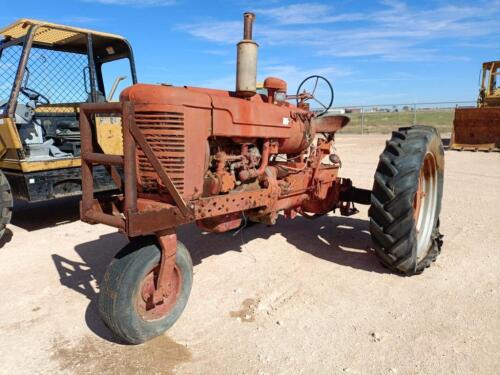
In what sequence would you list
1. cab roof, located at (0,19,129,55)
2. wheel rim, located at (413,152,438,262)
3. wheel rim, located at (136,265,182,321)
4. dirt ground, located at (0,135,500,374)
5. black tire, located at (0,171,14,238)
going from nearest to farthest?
dirt ground, located at (0,135,500,374) < wheel rim, located at (136,265,182,321) < wheel rim, located at (413,152,438,262) < black tire, located at (0,171,14,238) < cab roof, located at (0,19,129,55)

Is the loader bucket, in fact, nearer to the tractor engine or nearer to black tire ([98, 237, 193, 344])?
the tractor engine

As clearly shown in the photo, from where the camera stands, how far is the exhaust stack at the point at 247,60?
3316 mm

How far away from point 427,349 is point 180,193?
1.91 meters

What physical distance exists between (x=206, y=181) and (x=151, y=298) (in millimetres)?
938

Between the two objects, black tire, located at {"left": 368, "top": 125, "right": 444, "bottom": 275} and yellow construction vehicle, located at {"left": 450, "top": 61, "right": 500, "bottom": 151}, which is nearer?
black tire, located at {"left": 368, "top": 125, "right": 444, "bottom": 275}

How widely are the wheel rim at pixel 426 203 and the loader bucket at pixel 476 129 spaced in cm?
1052

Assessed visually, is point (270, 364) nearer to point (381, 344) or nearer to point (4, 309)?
point (381, 344)

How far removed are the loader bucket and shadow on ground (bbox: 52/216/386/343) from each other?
33.1ft

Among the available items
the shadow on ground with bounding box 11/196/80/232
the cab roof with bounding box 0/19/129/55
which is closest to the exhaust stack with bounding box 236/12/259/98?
the cab roof with bounding box 0/19/129/55

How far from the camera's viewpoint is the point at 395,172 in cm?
350

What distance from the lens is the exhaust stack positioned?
3.32 meters

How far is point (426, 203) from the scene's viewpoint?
441 centimetres

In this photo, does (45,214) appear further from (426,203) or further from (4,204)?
(426,203)

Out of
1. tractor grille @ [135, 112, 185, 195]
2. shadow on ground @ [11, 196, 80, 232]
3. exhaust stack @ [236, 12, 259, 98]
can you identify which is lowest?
→ shadow on ground @ [11, 196, 80, 232]
